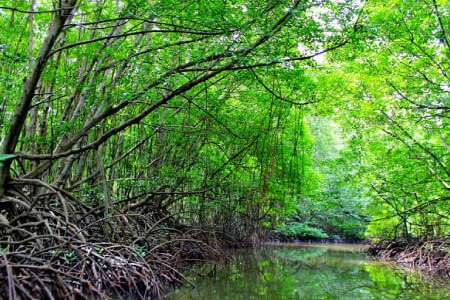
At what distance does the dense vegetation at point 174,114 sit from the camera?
4.15 m

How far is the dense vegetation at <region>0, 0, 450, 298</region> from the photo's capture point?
13.6 ft

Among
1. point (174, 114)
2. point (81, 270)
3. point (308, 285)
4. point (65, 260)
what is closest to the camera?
point (81, 270)

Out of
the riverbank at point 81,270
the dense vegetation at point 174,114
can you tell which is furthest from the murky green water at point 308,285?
the dense vegetation at point 174,114

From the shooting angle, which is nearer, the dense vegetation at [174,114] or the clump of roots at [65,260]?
the clump of roots at [65,260]

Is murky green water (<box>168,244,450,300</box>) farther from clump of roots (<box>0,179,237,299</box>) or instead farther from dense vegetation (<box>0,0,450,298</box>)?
dense vegetation (<box>0,0,450,298</box>)

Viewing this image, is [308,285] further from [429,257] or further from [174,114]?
[174,114]

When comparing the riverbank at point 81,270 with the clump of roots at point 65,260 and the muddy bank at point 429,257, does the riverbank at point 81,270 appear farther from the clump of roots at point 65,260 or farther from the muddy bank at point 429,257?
the muddy bank at point 429,257

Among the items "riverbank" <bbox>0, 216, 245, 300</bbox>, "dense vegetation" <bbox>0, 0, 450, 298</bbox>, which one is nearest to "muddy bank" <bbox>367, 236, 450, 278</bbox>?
"dense vegetation" <bbox>0, 0, 450, 298</bbox>

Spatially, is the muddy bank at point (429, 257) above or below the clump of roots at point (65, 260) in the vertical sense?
below

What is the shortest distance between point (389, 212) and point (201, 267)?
7188mm

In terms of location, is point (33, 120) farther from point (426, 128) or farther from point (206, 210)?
point (426, 128)

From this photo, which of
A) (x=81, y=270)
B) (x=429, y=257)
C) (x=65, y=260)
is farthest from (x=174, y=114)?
(x=429, y=257)

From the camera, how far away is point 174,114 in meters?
7.70

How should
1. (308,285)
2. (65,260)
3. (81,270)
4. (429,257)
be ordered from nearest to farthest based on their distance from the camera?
(81,270), (65,260), (308,285), (429,257)
